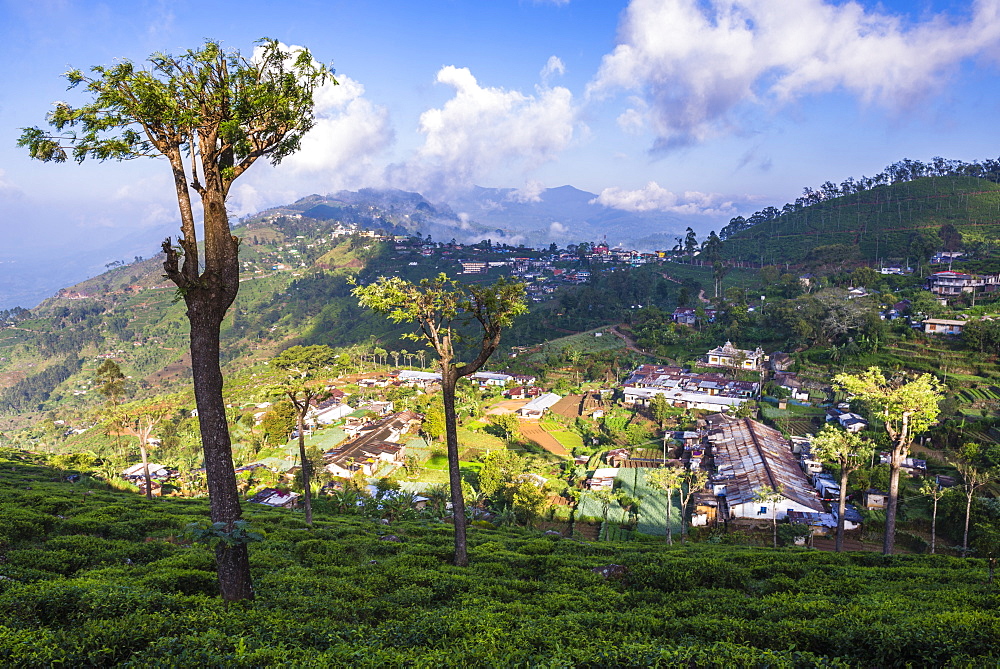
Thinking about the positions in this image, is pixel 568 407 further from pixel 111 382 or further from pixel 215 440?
pixel 215 440

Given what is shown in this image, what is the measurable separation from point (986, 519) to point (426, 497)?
2707 centimetres

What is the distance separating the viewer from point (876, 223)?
91.4 metres

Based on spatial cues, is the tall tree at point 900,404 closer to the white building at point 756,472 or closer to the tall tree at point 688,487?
the tall tree at point 688,487

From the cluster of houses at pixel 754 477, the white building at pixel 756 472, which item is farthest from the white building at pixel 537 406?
the white building at pixel 756 472

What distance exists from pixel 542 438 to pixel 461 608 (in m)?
36.1

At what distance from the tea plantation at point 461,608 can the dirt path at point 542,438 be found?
28056mm

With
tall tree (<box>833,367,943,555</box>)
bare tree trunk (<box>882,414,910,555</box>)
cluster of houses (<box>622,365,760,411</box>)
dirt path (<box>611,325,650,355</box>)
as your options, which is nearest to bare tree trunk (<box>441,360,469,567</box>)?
tall tree (<box>833,367,943,555</box>)

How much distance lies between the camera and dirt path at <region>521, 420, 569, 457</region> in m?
39.7

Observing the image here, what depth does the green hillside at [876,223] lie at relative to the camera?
80.1 metres

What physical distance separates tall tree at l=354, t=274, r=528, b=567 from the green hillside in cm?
8914

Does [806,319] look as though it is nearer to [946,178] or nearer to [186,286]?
[186,286]

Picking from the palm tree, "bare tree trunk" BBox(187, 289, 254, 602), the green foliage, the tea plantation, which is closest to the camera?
the tea plantation

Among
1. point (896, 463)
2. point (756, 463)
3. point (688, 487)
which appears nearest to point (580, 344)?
point (756, 463)

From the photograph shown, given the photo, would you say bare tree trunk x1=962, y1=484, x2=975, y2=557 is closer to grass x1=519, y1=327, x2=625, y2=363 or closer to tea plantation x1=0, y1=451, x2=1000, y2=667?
tea plantation x1=0, y1=451, x2=1000, y2=667
